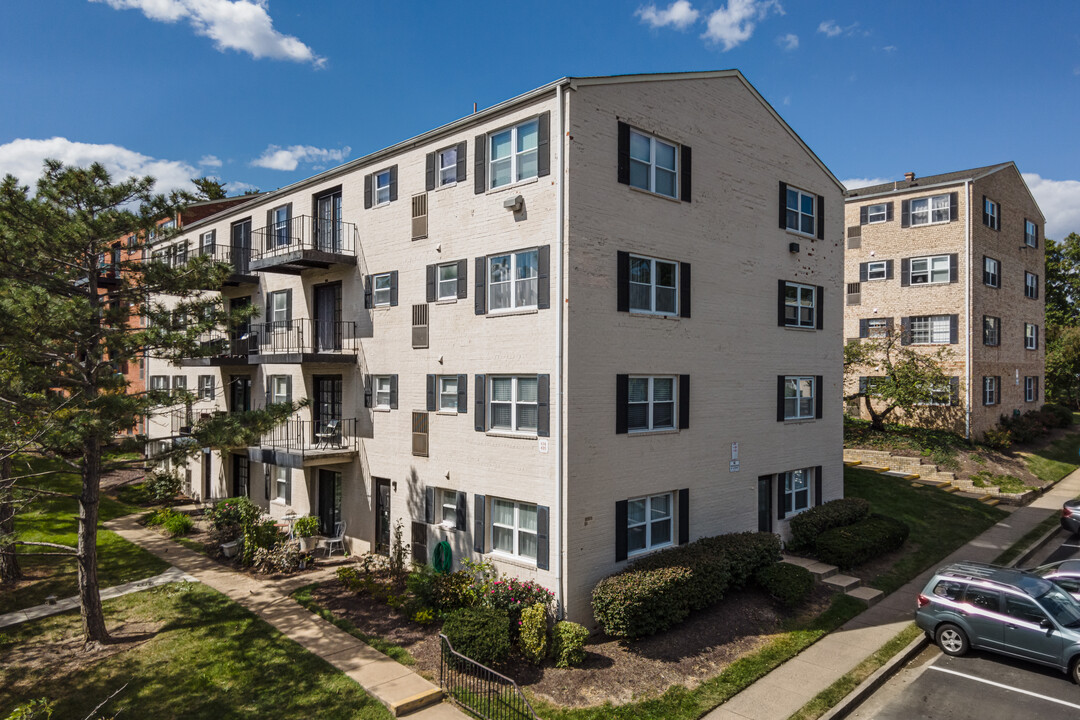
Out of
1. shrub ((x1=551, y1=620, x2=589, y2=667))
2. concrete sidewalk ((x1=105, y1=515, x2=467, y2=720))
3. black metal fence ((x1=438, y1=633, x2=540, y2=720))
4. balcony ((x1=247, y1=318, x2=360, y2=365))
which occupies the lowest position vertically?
concrete sidewalk ((x1=105, y1=515, x2=467, y2=720))

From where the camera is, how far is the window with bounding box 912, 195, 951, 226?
31.4 m

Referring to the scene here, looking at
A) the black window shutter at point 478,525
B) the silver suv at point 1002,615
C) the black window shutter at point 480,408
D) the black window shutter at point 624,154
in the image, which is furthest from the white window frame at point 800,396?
the black window shutter at point 478,525

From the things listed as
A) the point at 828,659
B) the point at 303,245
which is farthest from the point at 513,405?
the point at 303,245

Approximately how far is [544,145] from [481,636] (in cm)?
1034

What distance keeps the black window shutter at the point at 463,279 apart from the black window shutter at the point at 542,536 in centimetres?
572

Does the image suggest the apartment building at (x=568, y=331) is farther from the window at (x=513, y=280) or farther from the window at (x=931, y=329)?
the window at (x=931, y=329)

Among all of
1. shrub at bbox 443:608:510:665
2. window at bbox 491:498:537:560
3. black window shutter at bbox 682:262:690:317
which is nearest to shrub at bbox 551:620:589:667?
shrub at bbox 443:608:510:665

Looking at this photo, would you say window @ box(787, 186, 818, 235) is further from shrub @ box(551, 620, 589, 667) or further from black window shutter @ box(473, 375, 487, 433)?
shrub @ box(551, 620, 589, 667)

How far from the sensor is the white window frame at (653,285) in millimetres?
14609

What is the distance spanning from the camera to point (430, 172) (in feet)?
55.2

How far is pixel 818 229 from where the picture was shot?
20.2m

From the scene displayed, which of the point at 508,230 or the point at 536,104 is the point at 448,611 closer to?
the point at 508,230

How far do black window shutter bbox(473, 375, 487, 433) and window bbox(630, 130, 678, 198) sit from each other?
6.03 metres

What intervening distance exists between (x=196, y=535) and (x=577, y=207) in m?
18.3
